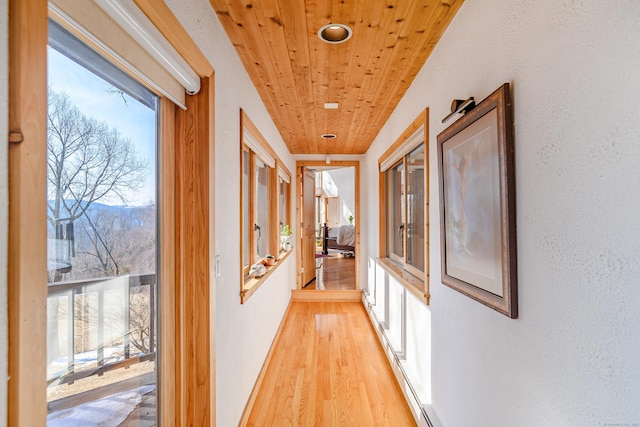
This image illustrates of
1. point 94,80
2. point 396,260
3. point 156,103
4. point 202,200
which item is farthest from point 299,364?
point 94,80

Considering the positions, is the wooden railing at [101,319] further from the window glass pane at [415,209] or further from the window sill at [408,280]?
the window glass pane at [415,209]

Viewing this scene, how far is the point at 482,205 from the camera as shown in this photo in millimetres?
1307

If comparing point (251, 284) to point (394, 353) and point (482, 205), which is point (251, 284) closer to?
point (394, 353)

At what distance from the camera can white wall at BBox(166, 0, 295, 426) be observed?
4.97 ft

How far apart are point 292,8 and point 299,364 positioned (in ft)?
9.08

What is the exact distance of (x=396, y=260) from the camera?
368cm

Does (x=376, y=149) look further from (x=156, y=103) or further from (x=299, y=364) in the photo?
(x=156, y=103)

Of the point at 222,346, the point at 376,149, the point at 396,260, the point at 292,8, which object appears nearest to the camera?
the point at 292,8

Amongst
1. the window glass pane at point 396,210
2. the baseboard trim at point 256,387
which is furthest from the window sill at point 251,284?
the window glass pane at point 396,210

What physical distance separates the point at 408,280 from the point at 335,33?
6.18 ft

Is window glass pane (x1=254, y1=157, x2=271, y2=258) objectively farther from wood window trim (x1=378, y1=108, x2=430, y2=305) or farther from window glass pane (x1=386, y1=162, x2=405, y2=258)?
window glass pane (x1=386, y1=162, x2=405, y2=258)

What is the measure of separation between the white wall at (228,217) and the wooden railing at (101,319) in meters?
0.39

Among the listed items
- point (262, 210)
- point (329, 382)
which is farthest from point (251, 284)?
point (262, 210)

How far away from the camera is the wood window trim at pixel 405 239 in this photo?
6.91 ft
